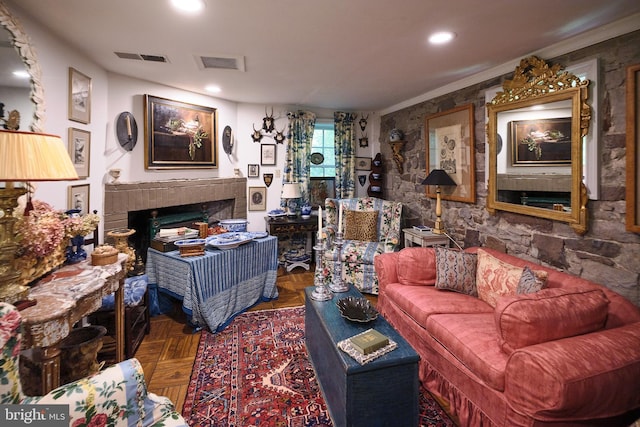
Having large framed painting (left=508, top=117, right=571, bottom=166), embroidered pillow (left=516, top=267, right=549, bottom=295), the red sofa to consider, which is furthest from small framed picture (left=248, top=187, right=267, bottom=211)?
embroidered pillow (left=516, top=267, right=549, bottom=295)

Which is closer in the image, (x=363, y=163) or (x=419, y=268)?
(x=419, y=268)

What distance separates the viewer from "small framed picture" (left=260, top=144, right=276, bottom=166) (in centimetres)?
488

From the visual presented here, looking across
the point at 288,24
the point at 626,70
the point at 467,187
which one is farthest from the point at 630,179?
the point at 288,24

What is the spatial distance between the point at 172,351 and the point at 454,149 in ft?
11.1

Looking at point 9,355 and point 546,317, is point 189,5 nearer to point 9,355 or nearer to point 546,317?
point 9,355

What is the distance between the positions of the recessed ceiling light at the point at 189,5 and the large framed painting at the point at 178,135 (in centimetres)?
196

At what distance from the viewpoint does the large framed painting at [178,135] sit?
3684 millimetres

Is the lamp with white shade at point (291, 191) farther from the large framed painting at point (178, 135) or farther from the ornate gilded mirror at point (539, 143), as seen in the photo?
the ornate gilded mirror at point (539, 143)

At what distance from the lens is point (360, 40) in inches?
95.5

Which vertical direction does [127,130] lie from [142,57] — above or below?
below

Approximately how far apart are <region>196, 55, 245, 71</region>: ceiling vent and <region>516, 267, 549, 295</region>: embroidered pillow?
8.93ft

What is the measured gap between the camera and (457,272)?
255cm

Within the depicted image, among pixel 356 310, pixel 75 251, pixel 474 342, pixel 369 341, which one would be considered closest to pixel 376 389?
pixel 369 341

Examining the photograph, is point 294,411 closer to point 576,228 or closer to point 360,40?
point 576,228
